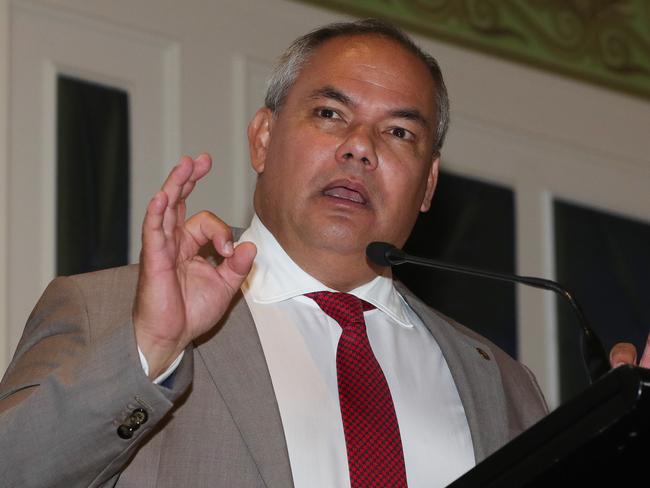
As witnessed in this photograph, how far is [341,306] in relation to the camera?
2.60m

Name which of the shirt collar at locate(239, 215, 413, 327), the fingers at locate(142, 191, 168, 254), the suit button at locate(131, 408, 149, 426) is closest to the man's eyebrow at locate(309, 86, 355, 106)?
the shirt collar at locate(239, 215, 413, 327)

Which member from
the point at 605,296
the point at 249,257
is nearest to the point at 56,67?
the point at 249,257

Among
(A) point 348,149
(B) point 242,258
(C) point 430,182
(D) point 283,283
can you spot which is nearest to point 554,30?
(C) point 430,182

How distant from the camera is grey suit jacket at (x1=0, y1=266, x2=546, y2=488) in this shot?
1.94 m

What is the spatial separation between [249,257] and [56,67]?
1.50 metres

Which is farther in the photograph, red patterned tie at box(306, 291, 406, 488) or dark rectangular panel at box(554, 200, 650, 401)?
dark rectangular panel at box(554, 200, 650, 401)

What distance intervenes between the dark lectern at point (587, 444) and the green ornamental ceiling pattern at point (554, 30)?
8.49 feet

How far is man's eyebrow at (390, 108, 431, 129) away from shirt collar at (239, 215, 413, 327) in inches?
12.4

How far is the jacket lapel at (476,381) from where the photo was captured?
2506mm

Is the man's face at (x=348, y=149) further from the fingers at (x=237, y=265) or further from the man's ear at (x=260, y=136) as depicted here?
the fingers at (x=237, y=265)

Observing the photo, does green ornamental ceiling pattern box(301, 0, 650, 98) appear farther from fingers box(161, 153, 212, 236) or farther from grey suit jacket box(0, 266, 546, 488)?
fingers box(161, 153, 212, 236)

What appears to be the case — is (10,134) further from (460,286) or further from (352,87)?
(460,286)

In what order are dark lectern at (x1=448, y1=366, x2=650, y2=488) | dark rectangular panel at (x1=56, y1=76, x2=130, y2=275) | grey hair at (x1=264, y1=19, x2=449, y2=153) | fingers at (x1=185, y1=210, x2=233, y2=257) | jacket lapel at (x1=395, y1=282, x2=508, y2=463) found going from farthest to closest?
dark rectangular panel at (x1=56, y1=76, x2=130, y2=275) → grey hair at (x1=264, y1=19, x2=449, y2=153) → jacket lapel at (x1=395, y1=282, x2=508, y2=463) → fingers at (x1=185, y1=210, x2=233, y2=257) → dark lectern at (x1=448, y1=366, x2=650, y2=488)

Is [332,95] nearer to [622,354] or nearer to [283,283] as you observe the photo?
[283,283]
